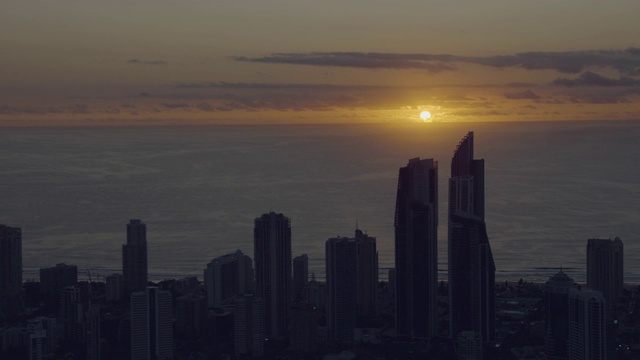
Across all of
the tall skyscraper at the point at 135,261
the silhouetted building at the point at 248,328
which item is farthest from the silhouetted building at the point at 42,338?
the tall skyscraper at the point at 135,261

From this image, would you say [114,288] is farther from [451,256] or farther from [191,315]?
[451,256]

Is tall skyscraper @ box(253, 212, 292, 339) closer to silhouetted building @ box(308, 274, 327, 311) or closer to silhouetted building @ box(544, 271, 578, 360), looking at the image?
silhouetted building @ box(308, 274, 327, 311)

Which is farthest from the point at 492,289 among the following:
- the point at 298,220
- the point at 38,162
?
the point at 38,162

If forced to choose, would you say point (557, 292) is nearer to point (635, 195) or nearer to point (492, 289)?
point (492, 289)

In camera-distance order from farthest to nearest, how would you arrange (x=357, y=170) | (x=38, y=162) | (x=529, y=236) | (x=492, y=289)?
(x=38, y=162) < (x=357, y=170) < (x=529, y=236) < (x=492, y=289)

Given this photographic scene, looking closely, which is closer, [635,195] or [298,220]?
[298,220]

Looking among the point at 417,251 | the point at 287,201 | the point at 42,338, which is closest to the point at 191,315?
the point at 42,338
